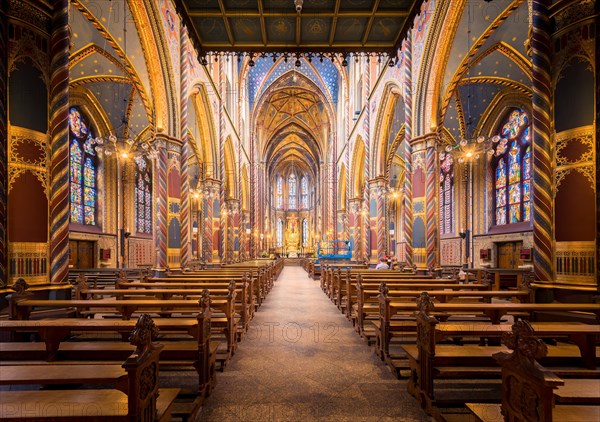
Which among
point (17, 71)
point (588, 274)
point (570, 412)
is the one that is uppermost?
point (17, 71)

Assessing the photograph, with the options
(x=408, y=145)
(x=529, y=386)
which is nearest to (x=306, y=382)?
(x=529, y=386)

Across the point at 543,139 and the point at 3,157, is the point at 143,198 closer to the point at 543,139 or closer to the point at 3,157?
the point at 3,157

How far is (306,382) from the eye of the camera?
4.46m

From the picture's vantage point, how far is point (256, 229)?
35.0 metres

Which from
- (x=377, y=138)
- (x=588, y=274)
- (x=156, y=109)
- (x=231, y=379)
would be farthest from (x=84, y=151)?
(x=588, y=274)

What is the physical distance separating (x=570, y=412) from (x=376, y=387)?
2523 millimetres

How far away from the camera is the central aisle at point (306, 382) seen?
366 centimetres

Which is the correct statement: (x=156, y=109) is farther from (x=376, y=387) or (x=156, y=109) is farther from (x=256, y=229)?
(x=256, y=229)

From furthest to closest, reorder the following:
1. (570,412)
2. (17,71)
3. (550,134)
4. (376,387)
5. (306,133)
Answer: (306,133), (550,134), (17,71), (376,387), (570,412)

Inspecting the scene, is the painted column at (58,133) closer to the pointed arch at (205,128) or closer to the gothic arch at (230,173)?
the pointed arch at (205,128)

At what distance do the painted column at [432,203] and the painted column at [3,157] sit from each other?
1087cm

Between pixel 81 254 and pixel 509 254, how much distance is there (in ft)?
69.4

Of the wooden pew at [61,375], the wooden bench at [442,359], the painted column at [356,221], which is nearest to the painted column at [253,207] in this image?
the painted column at [356,221]

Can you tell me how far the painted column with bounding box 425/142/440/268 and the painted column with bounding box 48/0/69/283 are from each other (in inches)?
399
